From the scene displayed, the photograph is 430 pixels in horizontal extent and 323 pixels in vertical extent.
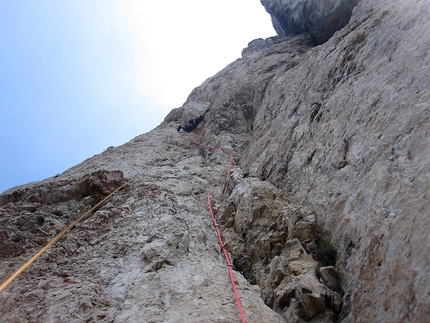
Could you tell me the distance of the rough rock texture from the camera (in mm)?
20438

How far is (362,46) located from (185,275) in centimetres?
806

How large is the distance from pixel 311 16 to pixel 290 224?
2065 cm

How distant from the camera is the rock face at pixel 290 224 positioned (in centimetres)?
432

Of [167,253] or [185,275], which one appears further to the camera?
[167,253]

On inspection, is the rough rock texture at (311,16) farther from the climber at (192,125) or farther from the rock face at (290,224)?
the climber at (192,125)

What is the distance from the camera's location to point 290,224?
638 cm

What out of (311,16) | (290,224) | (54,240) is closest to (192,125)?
(311,16)

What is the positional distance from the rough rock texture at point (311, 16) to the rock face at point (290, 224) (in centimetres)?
1073

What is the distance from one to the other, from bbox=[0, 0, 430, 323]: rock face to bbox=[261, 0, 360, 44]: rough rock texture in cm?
1073

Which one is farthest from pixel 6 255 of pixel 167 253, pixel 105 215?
pixel 167 253

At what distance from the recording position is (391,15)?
8.78 metres

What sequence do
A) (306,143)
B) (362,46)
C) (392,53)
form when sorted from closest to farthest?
(392,53) < (306,143) < (362,46)

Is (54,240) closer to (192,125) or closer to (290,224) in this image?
(290,224)

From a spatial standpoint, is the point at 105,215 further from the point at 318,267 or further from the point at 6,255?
the point at 318,267
